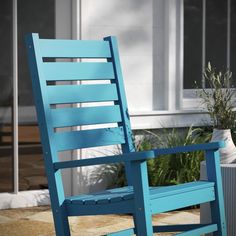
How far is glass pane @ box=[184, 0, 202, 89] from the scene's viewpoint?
22.8ft

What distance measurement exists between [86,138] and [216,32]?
318 centimetres

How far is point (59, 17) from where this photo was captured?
A: 6.24 meters

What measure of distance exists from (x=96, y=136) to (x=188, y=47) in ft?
9.29

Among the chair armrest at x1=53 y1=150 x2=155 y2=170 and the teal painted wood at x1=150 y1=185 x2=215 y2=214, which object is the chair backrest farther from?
the teal painted wood at x1=150 y1=185 x2=215 y2=214

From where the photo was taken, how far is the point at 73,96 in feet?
13.9

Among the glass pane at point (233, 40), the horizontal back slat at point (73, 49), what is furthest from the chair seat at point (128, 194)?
the glass pane at point (233, 40)

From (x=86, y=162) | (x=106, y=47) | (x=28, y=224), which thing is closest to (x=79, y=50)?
(x=106, y=47)

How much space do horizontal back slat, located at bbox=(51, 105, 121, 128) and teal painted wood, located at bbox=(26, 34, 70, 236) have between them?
0.09m

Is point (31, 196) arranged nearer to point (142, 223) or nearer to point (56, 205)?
point (56, 205)

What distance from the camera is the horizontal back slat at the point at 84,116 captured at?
4.11 meters

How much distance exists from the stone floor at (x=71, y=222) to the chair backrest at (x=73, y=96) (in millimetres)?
1123

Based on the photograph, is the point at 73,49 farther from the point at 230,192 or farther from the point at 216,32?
the point at 216,32

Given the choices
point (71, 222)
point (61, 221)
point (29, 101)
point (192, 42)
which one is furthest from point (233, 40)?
point (61, 221)

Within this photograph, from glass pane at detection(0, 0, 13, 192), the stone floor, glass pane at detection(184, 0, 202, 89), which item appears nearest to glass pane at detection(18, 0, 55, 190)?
glass pane at detection(0, 0, 13, 192)
